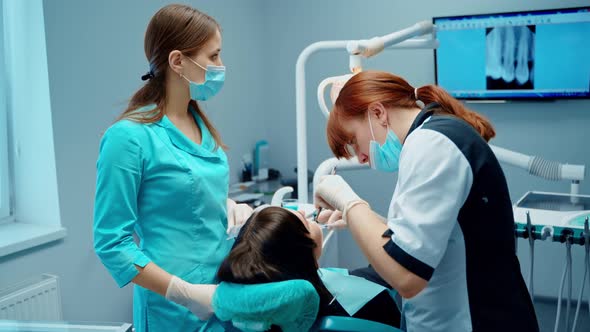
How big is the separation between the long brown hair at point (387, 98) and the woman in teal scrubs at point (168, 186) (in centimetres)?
41

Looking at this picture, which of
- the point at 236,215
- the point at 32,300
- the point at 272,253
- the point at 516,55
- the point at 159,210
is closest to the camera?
the point at 272,253

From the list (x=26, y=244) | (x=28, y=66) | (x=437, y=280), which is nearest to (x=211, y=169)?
(x=437, y=280)

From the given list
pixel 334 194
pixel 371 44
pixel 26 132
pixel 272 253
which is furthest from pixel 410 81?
pixel 272 253

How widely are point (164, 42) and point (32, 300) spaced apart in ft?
3.81

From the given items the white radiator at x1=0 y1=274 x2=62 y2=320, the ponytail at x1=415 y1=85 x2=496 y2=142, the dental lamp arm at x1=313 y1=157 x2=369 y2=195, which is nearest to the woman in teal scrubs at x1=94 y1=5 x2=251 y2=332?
the dental lamp arm at x1=313 y1=157 x2=369 y2=195

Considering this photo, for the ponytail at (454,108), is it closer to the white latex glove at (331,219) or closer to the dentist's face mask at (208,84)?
the white latex glove at (331,219)

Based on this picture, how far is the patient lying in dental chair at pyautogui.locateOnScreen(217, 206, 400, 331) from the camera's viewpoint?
1217 millimetres

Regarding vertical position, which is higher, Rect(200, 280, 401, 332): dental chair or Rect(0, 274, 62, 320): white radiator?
Rect(200, 280, 401, 332): dental chair

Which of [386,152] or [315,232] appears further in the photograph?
[315,232]

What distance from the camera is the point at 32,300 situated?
202 centimetres

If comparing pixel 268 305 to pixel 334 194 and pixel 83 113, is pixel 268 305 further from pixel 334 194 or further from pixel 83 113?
pixel 83 113

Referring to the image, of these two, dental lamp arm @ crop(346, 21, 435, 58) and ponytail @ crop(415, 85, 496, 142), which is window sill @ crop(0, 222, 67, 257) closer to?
dental lamp arm @ crop(346, 21, 435, 58)

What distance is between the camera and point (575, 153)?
9.80 ft

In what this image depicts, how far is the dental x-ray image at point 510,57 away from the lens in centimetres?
292
